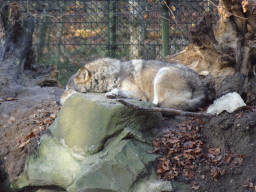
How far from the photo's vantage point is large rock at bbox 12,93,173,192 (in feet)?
12.4

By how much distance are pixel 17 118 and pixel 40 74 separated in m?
2.84

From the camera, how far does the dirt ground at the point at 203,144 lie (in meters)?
3.61

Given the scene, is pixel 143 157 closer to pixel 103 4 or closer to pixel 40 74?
pixel 40 74

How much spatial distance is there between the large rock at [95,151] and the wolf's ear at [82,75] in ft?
3.22

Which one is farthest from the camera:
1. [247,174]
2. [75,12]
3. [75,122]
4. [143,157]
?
[75,12]

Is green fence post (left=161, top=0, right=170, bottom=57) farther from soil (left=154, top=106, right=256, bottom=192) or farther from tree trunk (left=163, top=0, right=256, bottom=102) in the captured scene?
soil (left=154, top=106, right=256, bottom=192)

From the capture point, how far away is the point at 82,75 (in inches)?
211

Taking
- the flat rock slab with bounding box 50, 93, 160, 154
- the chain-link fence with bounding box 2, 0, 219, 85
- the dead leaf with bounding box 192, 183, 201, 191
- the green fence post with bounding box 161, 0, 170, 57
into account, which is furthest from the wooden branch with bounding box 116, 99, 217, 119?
the chain-link fence with bounding box 2, 0, 219, 85

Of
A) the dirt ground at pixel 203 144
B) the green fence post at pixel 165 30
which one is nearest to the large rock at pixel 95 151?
the dirt ground at pixel 203 144

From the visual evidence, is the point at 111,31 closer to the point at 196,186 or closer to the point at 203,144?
the point at 203,144

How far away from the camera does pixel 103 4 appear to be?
26.8 ft

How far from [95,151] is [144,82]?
5.34 feet

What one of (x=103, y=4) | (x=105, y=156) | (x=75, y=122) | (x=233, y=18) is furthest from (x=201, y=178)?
(x=103, y=4)

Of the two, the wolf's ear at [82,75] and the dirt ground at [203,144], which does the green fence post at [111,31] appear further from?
the dirt ground at [203,144]
